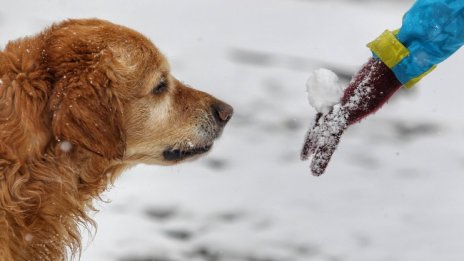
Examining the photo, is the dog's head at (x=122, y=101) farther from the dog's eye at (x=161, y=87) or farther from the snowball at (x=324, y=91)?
the snowball at (x=324, y=91)

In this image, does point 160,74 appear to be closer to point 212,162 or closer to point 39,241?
point 39,241

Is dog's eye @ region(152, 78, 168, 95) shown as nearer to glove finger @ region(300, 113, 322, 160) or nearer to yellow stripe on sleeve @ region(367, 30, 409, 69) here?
glove finger @ region(300, 113, 322, 160)

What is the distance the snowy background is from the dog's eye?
95cm

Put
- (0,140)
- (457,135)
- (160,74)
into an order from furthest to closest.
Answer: (457,135) → (160,74) → (0,140)

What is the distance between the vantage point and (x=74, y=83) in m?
3.70

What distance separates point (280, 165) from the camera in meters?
6.93

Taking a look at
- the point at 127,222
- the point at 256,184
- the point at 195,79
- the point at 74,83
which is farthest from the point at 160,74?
the point at 195,79

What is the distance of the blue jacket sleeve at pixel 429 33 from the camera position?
4.38m

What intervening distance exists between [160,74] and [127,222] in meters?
1.99

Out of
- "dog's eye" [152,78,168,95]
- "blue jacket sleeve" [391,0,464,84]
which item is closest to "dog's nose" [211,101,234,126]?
"dog's eye" [152,78,168,95]

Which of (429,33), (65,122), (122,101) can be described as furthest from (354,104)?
(65,122)

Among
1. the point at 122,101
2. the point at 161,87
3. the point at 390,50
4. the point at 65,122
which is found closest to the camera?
the point at 65,122

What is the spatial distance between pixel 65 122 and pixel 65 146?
178mm

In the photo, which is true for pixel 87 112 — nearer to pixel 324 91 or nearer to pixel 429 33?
pixel 324 91
